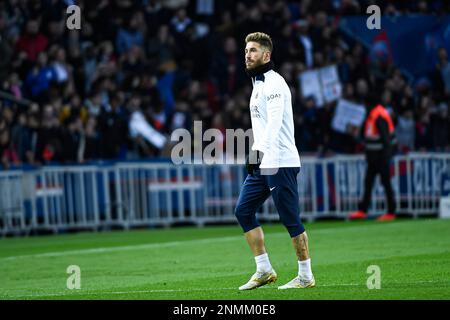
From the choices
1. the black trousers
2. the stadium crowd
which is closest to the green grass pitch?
the black trousers

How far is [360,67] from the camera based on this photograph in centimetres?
2827

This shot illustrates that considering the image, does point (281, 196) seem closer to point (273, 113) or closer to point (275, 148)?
point (275, 148)

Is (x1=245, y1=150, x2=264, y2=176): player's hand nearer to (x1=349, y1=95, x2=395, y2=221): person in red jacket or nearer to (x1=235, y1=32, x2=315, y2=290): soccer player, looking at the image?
(x1=235, y1=32, x2=315, y2=290): soccer player

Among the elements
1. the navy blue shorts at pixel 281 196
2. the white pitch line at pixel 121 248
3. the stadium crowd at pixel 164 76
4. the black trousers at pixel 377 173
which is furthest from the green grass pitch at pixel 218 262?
the stadium crowd at pixel 164 76

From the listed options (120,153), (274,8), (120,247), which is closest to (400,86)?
(274,8)

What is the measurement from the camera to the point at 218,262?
16562mm

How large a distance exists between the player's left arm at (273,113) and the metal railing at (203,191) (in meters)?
12.1

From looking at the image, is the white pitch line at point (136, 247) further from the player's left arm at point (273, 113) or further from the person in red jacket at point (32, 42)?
the person in red jacket at point (32, 42)

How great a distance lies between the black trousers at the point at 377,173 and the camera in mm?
23562

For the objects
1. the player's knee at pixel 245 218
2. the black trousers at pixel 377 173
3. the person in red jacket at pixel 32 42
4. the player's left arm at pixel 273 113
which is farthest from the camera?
the person in red jacket at pixel 32 42

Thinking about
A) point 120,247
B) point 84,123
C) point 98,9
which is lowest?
point 120,247

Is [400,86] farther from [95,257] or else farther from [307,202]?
[95,257]
